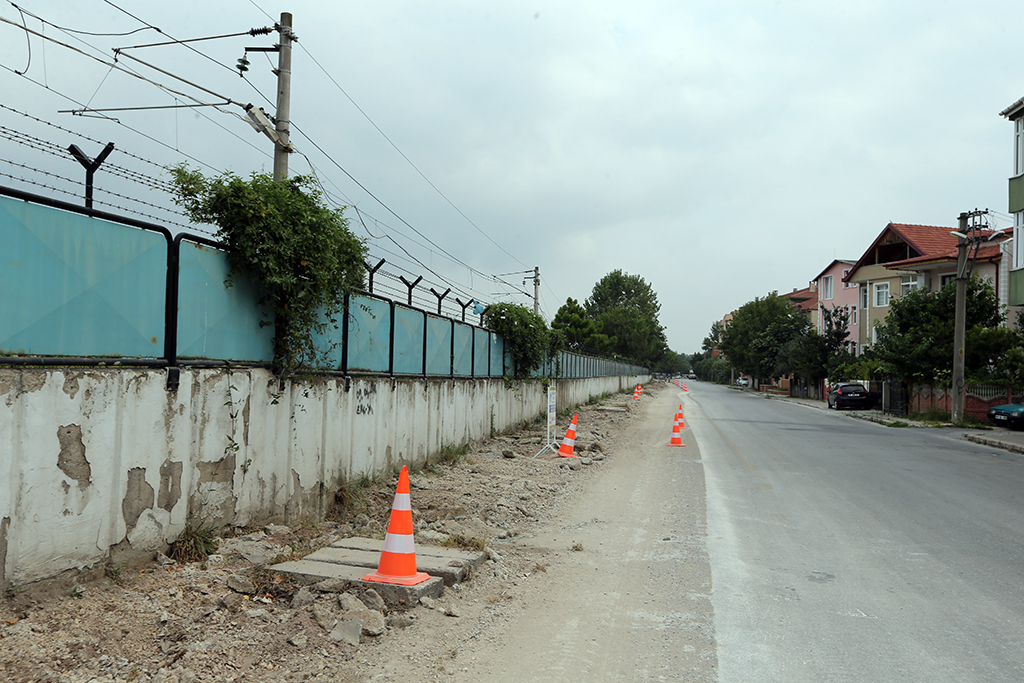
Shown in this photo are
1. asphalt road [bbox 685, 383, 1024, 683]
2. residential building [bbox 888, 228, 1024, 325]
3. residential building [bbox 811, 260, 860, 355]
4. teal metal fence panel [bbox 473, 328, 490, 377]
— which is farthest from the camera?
residential building [bbox 811, 260, 860, 355]

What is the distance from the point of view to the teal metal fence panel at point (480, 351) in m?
15.9

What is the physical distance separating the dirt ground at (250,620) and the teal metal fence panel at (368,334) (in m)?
2.69

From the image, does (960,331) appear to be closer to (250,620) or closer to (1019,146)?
(1019,146)

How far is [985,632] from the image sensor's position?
16.0ft

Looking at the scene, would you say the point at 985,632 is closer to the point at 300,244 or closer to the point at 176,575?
the point at 176,575

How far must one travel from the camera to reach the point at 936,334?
102ft

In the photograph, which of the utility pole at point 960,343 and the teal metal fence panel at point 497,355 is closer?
the teal metal fence panel at point 497,355

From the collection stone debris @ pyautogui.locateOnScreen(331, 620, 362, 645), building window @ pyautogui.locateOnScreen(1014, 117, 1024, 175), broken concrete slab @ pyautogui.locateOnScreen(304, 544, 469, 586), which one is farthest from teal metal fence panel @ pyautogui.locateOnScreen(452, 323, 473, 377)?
building window @ pyautogui.locateOnScreen(1014, 117, 1024, 175)

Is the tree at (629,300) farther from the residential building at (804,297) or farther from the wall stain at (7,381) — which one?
the wall stain at (7,381)

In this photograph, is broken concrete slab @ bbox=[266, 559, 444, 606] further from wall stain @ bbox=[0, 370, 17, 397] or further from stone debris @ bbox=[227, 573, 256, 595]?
wall stain @ bbox=[0, 370, 17, 397]

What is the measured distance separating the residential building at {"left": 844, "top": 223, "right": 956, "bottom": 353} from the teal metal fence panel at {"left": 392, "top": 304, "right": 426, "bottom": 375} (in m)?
42.4

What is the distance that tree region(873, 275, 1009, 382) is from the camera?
3002 centimetres

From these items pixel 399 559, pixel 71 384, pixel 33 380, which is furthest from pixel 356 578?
pixel 33 380

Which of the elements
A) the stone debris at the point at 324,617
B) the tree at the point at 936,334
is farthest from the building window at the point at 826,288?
the stone debris at the point at 324,617
